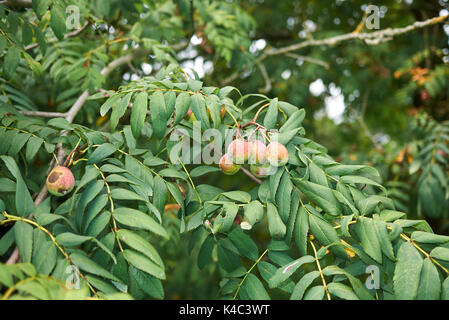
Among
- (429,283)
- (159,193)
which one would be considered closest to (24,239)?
(159,193)

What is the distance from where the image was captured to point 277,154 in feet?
4.07

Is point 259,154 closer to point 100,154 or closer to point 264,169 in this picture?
point 264,169

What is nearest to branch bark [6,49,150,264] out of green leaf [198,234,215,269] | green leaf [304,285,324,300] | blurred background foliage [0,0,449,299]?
blurred background foliage [0,0,449,299]

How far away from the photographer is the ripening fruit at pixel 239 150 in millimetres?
1274

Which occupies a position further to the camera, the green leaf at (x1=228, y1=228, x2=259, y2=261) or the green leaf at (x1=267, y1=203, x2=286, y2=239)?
the green leaf at (x1=228, y1=228, x2=259, y2=261)

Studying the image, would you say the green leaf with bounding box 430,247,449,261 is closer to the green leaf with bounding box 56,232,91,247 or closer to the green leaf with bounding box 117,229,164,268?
the green leaf with bounding box 117,229,164,268

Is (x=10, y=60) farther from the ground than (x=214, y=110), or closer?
farther from the ground

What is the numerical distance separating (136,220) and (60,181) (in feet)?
1.11

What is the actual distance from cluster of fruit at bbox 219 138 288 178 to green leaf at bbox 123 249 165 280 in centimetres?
46

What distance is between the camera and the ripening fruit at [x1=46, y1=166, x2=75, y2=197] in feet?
4.09

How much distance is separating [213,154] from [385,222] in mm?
730
